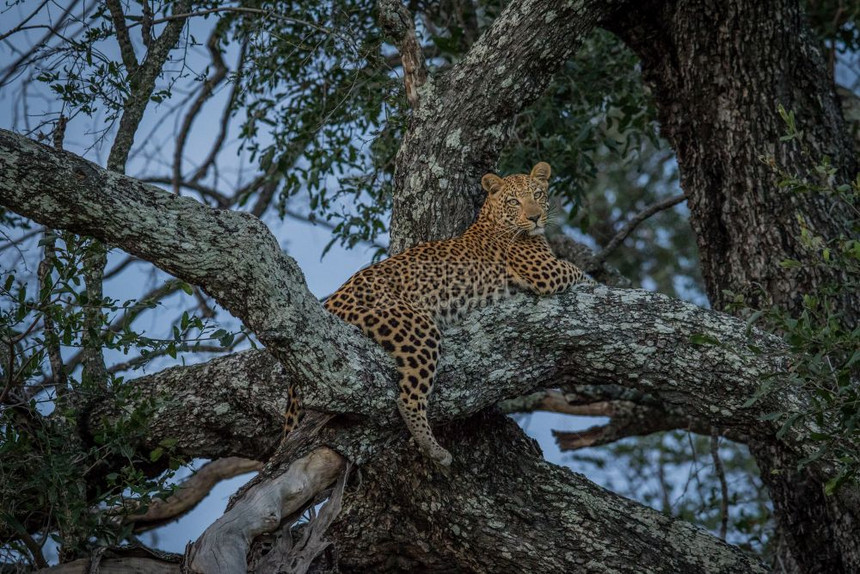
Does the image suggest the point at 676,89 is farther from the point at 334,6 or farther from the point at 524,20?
the point at 334,6

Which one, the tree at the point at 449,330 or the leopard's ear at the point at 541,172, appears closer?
the tree at the point at 449,330

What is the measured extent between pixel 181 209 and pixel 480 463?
2.54 m

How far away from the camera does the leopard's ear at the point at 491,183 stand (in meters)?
7.26

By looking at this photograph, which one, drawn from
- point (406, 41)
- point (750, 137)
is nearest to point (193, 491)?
point (406, 41)

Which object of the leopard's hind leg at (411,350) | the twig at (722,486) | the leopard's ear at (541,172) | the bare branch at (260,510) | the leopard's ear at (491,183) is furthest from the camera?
the twig at (722,486)

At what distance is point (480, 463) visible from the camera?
6.52 metres

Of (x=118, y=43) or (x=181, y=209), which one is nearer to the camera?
(x=181, y=209)

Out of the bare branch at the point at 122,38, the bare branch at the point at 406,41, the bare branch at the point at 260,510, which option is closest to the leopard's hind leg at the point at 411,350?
the bare branch at the point at 260,510

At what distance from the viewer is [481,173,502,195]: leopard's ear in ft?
23.8

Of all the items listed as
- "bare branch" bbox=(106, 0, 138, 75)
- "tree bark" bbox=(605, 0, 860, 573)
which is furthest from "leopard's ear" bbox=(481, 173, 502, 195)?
"bare branch" bbox=(106, 0, 138, 75)

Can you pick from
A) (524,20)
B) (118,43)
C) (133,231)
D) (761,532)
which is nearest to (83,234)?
(133,231)

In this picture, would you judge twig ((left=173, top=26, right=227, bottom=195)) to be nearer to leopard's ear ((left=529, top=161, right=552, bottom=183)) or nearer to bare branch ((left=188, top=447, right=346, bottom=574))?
leopard's ear ((left=529, top=161, right=552, bottom=183))

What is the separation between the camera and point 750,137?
24.7 ft

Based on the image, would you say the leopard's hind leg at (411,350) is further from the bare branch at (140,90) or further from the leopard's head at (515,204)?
the bare branch at (140,90)
